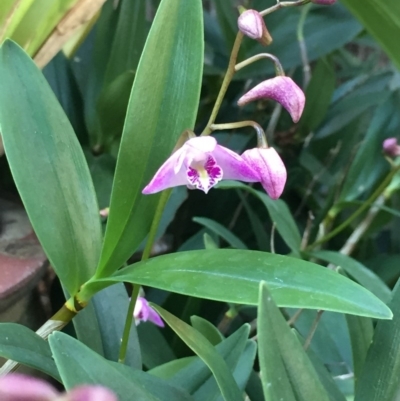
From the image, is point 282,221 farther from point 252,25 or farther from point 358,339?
point 252,25

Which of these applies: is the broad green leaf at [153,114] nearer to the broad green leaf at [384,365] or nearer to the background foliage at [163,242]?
the background foliage at [163,242]

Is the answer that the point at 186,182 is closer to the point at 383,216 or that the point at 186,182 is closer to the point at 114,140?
the point at 114,140

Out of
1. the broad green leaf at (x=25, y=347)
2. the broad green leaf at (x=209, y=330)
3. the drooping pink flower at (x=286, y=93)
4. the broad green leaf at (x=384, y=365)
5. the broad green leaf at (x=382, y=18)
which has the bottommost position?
the broad green leaf at (x=209, y=330)

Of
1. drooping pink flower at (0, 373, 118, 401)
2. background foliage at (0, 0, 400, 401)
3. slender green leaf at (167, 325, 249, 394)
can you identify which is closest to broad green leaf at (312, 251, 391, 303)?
background foliage at (0, 0, 400, 401)

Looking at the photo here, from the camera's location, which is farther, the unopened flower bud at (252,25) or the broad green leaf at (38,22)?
the broad green leaf at (38,22)

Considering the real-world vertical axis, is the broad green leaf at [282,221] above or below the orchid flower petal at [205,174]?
below

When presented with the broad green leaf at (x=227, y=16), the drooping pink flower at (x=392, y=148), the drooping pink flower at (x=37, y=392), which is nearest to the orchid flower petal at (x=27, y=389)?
the drooping pink flower at (x=37, y=392)
